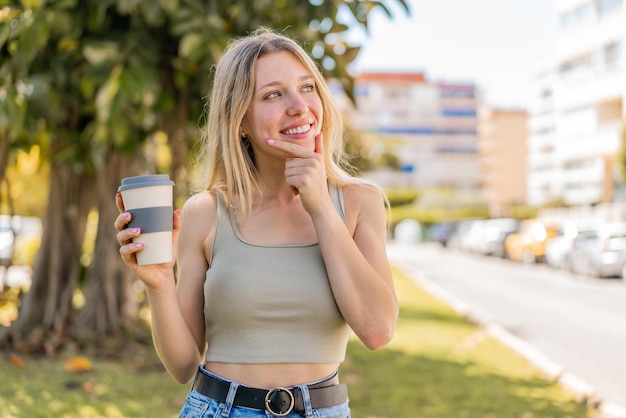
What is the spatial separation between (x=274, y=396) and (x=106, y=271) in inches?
240

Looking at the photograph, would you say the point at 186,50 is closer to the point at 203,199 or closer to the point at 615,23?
the point at 203,199

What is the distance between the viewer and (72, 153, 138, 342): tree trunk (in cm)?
782

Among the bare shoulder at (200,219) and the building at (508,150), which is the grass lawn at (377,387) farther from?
the building at (508,150)

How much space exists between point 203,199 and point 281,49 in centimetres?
47

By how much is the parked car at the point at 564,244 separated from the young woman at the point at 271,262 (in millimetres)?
22442

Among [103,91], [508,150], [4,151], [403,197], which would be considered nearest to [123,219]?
[103,91]

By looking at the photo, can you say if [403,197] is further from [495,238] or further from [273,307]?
[273,307]

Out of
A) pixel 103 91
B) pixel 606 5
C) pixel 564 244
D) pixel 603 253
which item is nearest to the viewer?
pixel 103 91

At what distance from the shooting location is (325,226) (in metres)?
2.17

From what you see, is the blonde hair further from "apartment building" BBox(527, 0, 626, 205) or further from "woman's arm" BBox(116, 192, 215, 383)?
"apartment building" BBox(527, 0, 626, 205)

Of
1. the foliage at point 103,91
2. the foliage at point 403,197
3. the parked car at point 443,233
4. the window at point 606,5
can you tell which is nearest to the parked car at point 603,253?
the foliage at point 103,91

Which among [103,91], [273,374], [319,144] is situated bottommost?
[273,374]

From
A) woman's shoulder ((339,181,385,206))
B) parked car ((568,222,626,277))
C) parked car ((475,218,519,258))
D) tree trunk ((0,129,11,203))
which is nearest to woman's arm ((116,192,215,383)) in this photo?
woman's shoulder ((339,181,385,206))

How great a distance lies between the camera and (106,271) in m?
7.95
